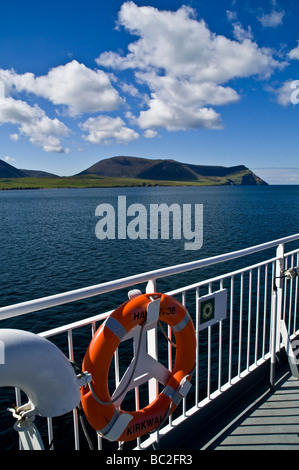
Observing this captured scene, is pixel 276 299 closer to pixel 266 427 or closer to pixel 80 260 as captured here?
pixel 266 427

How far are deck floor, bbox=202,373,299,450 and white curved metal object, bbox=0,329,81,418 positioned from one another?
4.91 ft

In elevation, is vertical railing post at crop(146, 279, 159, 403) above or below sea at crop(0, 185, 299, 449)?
above

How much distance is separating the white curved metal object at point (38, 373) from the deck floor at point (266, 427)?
1496mm

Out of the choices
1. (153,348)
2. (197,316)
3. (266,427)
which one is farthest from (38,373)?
(266,427)

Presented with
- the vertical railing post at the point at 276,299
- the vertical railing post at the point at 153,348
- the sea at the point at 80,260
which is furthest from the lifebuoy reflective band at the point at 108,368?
the sea at the point at 80,260

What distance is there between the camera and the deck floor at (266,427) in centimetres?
247

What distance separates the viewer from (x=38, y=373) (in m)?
1.45

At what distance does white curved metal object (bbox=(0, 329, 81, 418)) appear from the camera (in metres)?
1.36

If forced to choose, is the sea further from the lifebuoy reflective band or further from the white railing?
the lifebuoy reflective band

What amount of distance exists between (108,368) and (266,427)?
1.64m

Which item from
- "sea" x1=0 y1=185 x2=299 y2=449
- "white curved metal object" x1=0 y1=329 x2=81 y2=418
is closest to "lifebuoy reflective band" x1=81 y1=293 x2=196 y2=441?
"white curved metal object" x1=0 y1=329 x2=81 y2=418

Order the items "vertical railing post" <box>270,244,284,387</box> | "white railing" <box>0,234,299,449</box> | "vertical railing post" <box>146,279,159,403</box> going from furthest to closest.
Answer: "vertical railing post" <box>270,244,284,387</box> → "vertical railing post" <box>146,279,159,403</box> → "white railing" <box>0,234,299,449</box>

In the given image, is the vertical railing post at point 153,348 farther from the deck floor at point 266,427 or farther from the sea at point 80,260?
the sea at point 80,260
